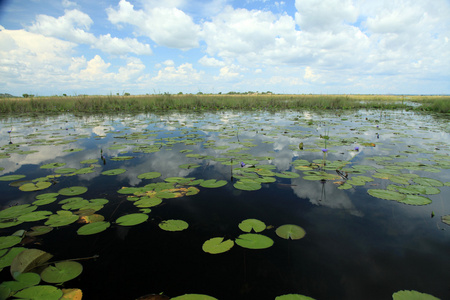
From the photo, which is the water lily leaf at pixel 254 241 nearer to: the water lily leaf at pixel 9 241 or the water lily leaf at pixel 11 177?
the water lily leaf at pixel 9 241

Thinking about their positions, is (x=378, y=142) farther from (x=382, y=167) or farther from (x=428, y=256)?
(x=428, y=256)

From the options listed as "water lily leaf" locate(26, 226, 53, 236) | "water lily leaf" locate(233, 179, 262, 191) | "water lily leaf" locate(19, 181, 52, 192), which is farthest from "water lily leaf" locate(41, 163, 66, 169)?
"water lily leaf" locate(233, 179, 262, 191)

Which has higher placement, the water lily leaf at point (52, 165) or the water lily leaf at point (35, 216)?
the water lily leaf at point (52, 165)

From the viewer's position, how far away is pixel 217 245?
166 cm

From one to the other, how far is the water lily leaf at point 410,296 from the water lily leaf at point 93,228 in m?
2.17

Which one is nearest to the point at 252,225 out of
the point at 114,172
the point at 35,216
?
the point at 35,216

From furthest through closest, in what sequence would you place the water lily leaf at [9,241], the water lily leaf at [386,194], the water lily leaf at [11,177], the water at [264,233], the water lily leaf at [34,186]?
1. the water lily leaf at [11,177]
2. the water lily leaf at [34,186]
3. the water lily leaf at [386,194]
4. the water lily leaf at [9,241]
5. the water at [264,233]

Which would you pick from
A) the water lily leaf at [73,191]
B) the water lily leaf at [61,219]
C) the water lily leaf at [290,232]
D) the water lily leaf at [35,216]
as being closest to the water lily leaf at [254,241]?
the water lily leaf at [290,232]

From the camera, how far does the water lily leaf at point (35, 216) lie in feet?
6.41

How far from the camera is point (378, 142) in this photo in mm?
5148

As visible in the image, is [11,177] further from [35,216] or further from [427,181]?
[427,181]

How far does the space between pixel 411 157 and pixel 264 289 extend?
421cm

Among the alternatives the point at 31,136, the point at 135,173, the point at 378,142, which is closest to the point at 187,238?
the point at 135,173

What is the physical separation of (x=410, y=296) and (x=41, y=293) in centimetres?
213
